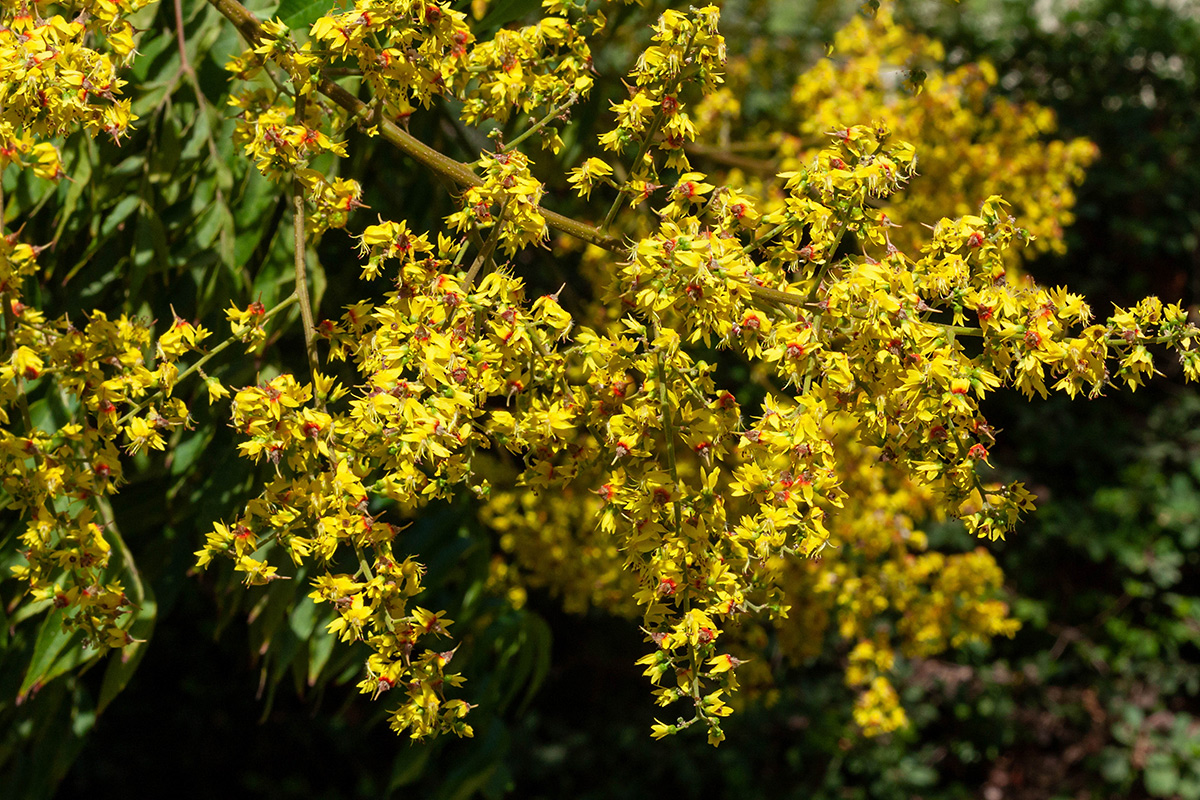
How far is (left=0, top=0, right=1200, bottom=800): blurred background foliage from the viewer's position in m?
3.31

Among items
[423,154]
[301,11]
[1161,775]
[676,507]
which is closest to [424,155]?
[423,154]

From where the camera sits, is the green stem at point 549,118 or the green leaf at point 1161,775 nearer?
the green stem at point 549,118

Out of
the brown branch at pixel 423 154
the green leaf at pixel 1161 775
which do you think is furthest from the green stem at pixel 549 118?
→ the green leaf at pixel 1161 775

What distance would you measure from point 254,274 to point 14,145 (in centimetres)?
90

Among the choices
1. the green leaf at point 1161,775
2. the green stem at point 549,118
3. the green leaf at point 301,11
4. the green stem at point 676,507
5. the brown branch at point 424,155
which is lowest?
the green leaf at point 1161,775

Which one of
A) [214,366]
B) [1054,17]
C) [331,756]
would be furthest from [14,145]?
[1054,17]

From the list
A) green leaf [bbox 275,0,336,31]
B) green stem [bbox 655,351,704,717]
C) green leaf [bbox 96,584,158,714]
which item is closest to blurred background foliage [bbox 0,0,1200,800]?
green leaf [bbox 96,584,158,714]

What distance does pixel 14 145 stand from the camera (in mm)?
1324

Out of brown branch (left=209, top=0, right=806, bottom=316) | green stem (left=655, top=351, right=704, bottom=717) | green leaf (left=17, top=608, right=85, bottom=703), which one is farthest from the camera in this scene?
green leaf (left=17, top=608, right=85, bottom=703)

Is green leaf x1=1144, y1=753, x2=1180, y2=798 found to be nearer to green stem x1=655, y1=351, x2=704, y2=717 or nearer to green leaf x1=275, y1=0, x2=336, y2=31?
green stem x1=655, y1=351, x2=704, y2=717

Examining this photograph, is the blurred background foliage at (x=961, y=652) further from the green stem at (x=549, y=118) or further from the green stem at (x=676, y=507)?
the green stem at (x=676, y=507)

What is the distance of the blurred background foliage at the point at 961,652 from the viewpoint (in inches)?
130

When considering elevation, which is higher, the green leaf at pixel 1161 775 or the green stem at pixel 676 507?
the green stem at pixel 676 507

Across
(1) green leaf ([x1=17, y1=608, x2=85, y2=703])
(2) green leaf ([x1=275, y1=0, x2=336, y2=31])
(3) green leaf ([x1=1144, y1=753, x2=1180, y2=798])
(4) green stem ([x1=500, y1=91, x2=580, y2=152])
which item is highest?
(4) green stem ([x1=500, y1=91, x2=580, y2=152])
